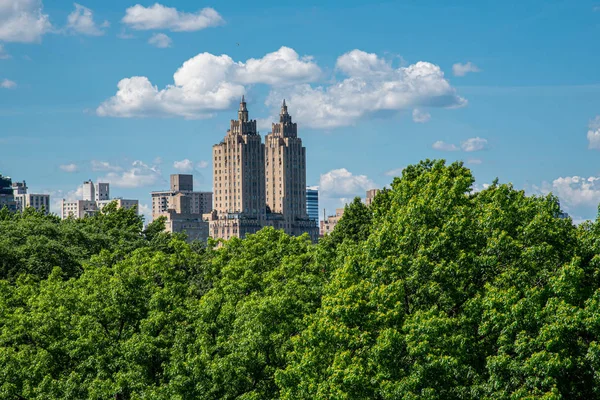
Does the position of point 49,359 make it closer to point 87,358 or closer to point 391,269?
point 87,358

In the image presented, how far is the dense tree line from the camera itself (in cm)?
4047

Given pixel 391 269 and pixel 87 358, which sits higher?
pixel 391 269

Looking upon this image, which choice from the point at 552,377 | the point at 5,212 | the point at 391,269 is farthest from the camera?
the point at 5,212

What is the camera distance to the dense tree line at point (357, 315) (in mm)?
40469

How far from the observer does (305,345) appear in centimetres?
4534

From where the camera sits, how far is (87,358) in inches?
2147

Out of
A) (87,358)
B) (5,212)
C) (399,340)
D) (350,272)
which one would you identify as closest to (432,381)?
(399,340)

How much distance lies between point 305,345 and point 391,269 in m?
5.17

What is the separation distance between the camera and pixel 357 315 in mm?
43875

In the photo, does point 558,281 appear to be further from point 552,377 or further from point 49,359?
point 49,359

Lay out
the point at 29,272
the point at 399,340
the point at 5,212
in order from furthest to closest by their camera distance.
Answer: the point at 5,212, the point at 29,272, the point at 399,340

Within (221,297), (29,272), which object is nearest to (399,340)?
(221,297)

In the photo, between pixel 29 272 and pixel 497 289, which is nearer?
pixel 497 289

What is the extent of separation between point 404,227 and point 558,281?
8.48m
